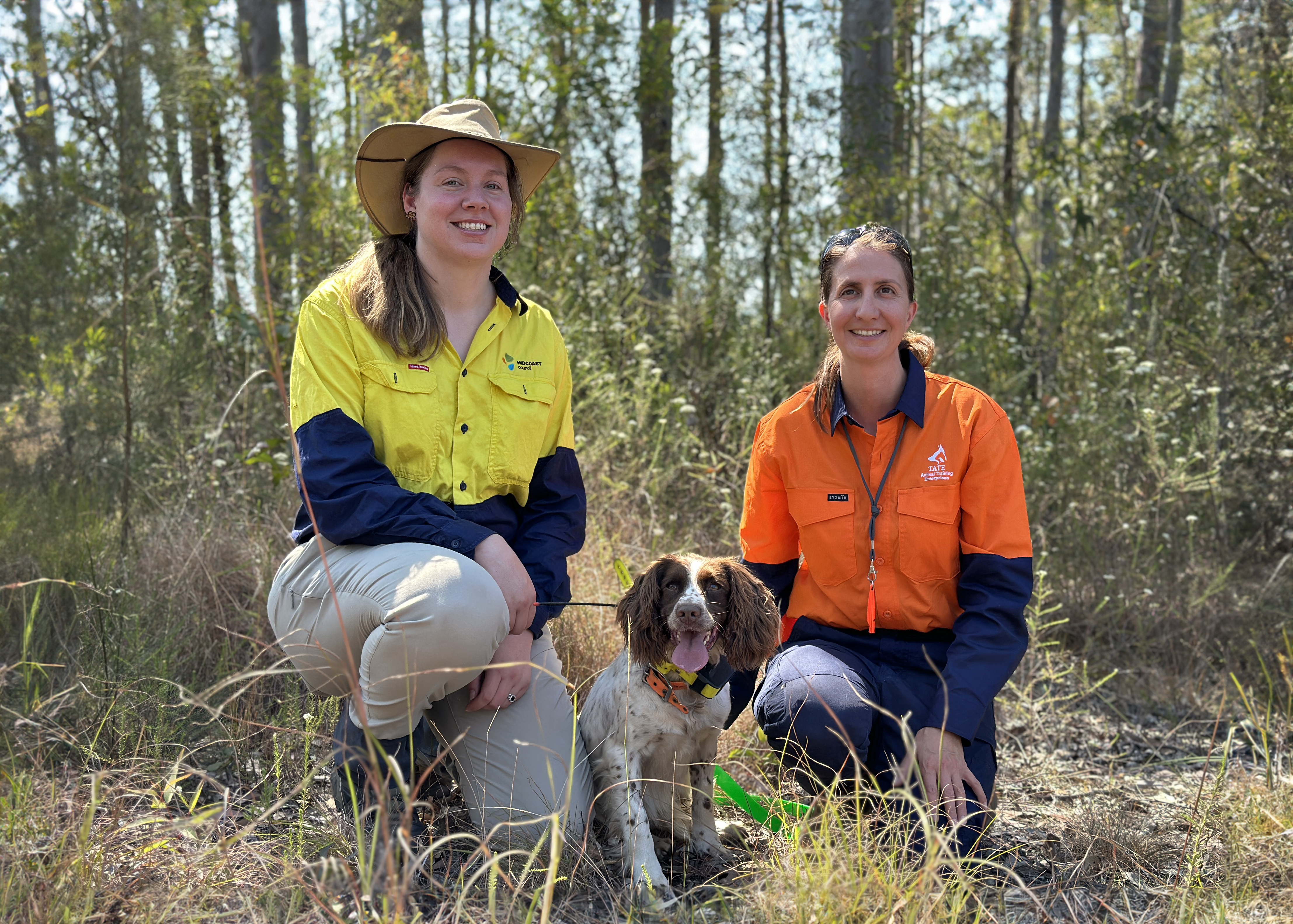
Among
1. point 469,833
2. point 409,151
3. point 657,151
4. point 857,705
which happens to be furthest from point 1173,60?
point 469,833

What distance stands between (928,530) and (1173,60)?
8.56m

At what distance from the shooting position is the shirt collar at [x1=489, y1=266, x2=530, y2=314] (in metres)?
2.96

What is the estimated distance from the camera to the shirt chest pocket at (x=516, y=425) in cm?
279

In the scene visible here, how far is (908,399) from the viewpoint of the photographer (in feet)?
9.10

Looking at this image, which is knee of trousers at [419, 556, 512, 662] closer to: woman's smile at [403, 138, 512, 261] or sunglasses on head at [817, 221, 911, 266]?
woman's smile at [403, 138, 512, 261]

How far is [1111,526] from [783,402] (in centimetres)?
269

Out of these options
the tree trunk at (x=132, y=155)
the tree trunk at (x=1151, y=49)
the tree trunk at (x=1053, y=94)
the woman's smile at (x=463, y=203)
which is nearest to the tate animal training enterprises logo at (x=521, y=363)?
the woman's smile at (x=463, y=203)

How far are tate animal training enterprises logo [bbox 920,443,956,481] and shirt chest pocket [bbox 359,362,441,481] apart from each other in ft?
4.54

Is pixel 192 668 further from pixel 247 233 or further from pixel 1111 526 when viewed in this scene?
pixel 1111 526

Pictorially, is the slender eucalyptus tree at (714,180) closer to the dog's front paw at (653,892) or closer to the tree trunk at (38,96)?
the tree trunk at (38,96)

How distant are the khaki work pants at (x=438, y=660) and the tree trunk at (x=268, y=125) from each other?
2498 millimetres

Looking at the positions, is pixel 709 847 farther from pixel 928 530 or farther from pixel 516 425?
pixel 516 425

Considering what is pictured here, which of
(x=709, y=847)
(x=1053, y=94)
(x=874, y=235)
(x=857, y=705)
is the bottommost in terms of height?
(x=709, y=847)

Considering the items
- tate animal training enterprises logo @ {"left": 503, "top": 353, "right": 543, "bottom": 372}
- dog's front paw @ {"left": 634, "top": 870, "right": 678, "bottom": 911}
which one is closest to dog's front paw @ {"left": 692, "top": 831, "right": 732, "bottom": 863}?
dog's front paw @ {"left": 634, "top": 870, "right": 678, "bottom": 911}
